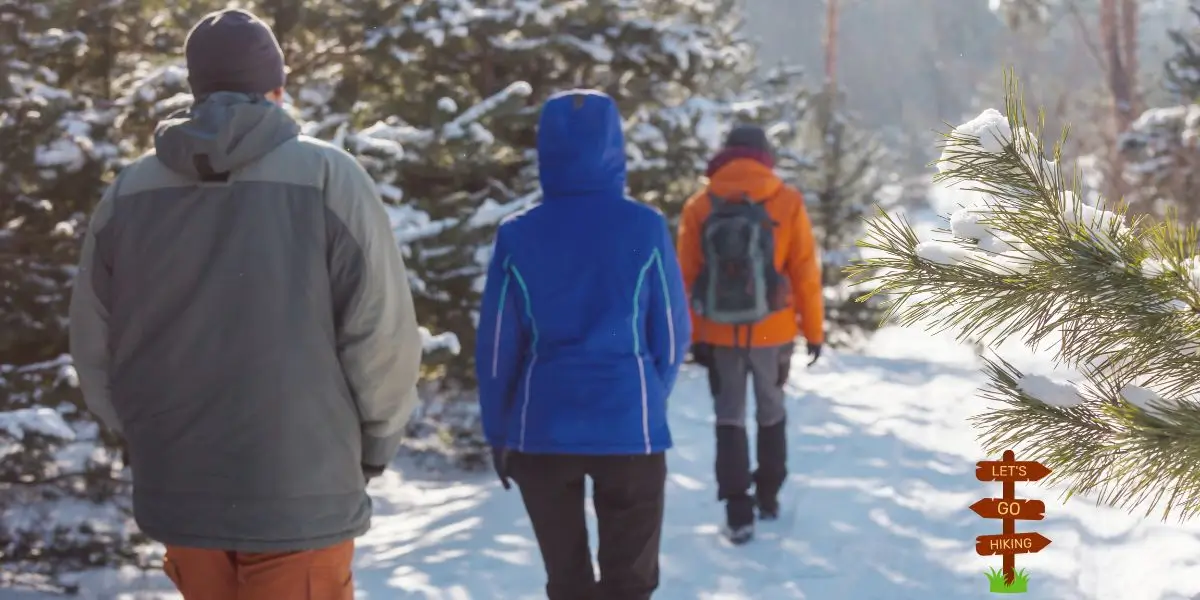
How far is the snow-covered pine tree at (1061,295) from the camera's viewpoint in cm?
179

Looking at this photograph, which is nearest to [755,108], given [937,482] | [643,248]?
[937,482]

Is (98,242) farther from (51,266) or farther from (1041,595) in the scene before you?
(1041,595)

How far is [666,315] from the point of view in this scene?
3672mm

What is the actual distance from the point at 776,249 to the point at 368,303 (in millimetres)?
3245

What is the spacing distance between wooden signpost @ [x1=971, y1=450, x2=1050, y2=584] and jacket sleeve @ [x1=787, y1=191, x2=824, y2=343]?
3048mm

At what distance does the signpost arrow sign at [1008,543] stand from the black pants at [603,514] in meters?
1.35

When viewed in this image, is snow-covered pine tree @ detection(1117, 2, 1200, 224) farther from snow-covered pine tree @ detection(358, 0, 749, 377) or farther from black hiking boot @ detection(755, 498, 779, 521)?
black hiking boot @ detection(755, 498, 779, 521)

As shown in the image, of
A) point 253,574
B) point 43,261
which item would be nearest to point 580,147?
point 253,574

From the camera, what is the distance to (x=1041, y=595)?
184 inches

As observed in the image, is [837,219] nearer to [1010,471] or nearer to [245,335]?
[1010,471]

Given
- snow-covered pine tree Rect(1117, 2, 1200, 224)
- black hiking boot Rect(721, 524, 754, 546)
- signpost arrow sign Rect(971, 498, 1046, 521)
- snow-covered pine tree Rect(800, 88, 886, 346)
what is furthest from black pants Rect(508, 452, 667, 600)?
snow-covered pine tree Rect(800, 88, 886, 346)

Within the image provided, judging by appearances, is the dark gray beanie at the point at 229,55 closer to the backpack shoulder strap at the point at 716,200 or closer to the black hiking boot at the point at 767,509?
the backpack shoulder strap at the point at 716,200

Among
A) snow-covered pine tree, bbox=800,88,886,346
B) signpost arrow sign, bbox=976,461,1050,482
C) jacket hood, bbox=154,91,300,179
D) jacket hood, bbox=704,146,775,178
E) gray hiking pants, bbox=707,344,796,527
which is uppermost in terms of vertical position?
jacket hood, bbox=154,91,300,179

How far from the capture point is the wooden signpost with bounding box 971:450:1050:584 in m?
2.29
